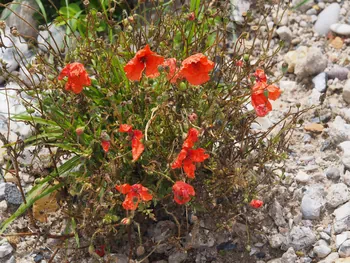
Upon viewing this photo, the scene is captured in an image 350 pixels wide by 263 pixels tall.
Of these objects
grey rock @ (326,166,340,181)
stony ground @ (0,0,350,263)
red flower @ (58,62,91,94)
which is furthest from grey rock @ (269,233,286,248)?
red flower @ (58,62,91,94)

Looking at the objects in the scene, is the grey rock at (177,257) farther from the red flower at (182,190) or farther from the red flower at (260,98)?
the red flower at (260,98)

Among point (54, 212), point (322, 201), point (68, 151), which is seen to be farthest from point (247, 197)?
point (54, 212)

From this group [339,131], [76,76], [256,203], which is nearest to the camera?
[76,76]

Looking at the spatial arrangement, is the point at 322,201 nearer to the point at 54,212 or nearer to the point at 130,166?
the point at 130,166

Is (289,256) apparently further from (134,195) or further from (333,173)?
(134,195)

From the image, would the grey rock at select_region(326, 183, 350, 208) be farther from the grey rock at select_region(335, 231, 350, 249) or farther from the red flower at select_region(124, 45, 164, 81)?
the red flower at select_region(124, 45, 164, 81)

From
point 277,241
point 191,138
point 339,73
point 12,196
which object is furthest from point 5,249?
point 339,73

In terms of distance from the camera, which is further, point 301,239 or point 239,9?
point 239,9
